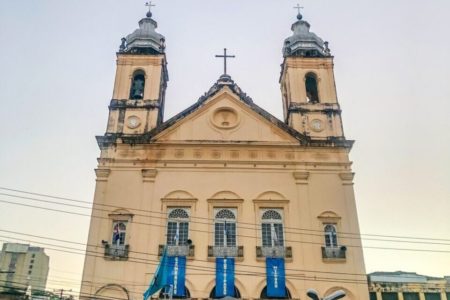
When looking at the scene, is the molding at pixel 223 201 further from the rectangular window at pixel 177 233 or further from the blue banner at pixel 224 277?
the blue banner at pixel 224 277

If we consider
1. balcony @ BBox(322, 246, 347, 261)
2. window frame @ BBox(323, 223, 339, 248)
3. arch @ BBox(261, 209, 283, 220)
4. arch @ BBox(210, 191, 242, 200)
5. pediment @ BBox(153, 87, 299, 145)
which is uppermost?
pediment @ BBox(153, 87, 299, 145)

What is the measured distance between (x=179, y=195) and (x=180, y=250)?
2711mm

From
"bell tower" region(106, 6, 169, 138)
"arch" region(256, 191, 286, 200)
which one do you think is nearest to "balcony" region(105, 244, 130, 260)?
"bell tower" region(106, 6, 169, 138)

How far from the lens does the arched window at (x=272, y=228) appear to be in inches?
793

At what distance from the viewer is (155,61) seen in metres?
25.7

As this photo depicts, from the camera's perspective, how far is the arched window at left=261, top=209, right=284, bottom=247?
20.1 m

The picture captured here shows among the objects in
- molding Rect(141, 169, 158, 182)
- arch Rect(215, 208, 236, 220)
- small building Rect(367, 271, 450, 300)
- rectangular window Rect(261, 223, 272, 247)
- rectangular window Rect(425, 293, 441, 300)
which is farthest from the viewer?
rectangular window Rect(425, 293, 441, 300)

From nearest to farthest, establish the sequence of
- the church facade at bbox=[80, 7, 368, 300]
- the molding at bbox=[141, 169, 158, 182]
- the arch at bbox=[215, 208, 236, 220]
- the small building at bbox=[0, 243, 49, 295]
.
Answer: the church facade at bbox=[80, 7, 368, 300] < the arch at bbox=[215, 208, 236, 220] < the molding at bbox=[141, 169, 158, 182] < the small building at bbox=[0, 243, 49, 295]

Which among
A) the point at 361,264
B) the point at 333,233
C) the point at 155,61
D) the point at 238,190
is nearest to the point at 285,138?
the point at 238,190

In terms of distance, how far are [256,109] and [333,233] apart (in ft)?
25.1

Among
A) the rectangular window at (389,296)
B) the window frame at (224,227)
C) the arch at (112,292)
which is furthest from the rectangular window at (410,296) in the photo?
the arch at (112,292)

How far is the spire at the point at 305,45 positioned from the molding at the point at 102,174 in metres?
12.7

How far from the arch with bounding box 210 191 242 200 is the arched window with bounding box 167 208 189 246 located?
1.60 metres

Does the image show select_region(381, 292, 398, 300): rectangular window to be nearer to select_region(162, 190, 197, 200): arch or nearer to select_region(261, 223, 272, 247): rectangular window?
select_region(261, 223, 272, 247): rectangular window
